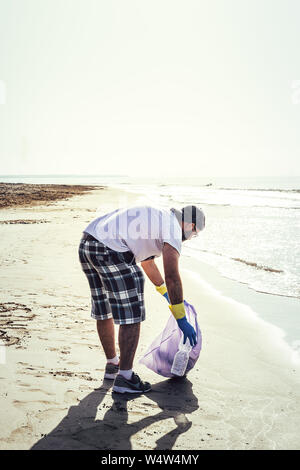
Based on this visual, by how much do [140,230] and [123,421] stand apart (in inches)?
48.7

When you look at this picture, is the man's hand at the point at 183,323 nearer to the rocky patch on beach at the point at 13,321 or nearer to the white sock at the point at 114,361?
the white sock at the point at 114,361

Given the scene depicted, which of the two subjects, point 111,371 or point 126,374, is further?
point 111,371

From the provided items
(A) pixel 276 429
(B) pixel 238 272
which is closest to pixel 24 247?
(B) pixel 238 272

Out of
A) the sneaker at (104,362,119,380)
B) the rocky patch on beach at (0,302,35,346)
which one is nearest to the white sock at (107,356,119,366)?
the sneaker at (104,362,119,380)

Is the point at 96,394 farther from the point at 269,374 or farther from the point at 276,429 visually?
the point at 269,374

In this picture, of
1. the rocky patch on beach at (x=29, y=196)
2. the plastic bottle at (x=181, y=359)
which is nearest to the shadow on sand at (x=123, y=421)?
the plastic bottle at (x=181, y=359)

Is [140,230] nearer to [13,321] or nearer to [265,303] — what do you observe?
[13,321]

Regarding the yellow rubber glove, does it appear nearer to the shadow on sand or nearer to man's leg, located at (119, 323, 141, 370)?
man's leg, located at (119, 323, 141, 370)

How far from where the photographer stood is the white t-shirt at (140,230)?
8.50 feet

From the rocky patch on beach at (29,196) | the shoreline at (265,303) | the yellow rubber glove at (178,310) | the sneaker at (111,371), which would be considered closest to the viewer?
the yellow rubber glove at (178,310)

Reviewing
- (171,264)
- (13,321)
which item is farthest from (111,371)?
(13,321)

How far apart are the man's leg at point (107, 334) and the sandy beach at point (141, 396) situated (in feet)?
0.54

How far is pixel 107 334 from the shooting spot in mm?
3012
